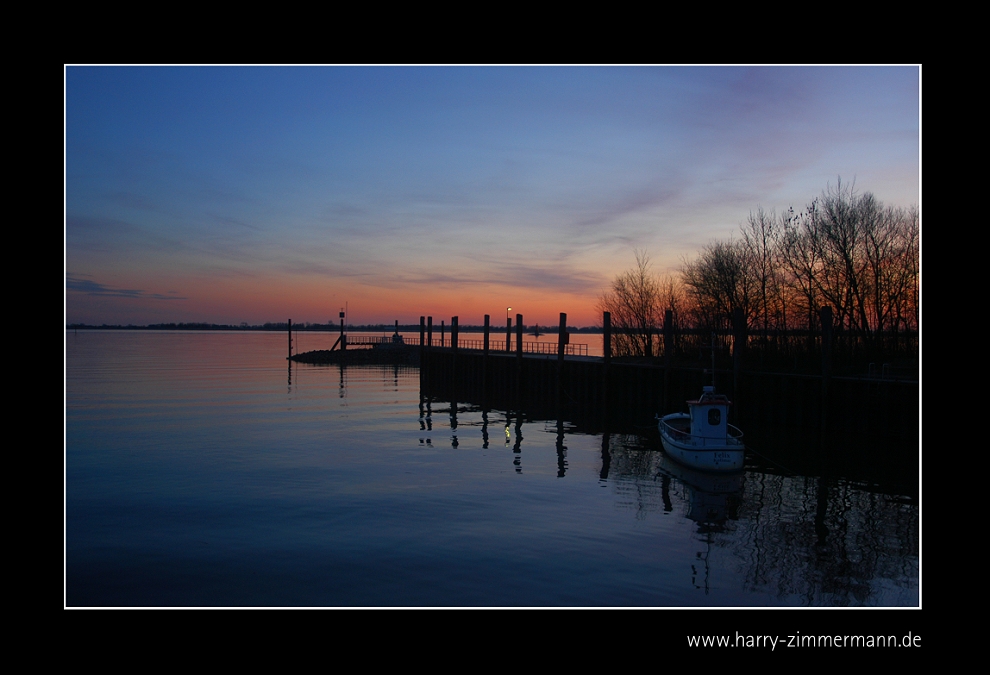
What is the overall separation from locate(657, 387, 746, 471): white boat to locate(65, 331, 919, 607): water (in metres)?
0.69

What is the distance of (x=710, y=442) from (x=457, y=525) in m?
11.8

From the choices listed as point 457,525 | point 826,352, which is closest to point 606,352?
point 826,352

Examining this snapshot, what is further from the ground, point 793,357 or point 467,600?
point 793,357

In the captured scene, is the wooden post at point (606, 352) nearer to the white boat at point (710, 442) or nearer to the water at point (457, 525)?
the water at point (457, 525)

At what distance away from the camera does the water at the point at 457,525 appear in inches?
557

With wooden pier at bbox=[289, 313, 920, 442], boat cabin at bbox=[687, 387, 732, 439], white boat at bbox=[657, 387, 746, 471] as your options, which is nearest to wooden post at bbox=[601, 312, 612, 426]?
wooden pier at bbox=[289, 313, 920, 442]

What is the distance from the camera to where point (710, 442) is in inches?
1013

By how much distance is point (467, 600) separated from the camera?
44.7ft

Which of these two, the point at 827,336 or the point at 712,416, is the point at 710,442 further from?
the point at 827,336
